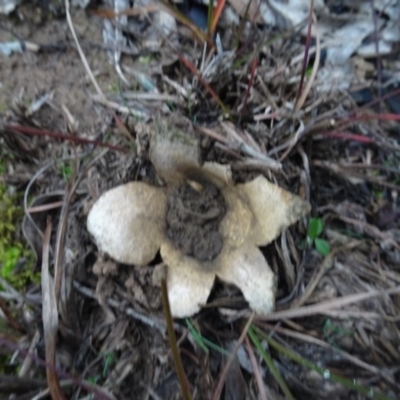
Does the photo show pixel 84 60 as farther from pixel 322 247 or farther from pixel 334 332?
pixel 334 332

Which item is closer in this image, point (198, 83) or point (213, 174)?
point (213, 174)

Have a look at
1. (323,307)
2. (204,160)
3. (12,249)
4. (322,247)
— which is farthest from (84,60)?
(323,307)

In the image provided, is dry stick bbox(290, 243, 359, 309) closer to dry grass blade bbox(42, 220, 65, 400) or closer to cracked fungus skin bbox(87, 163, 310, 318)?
cracked fungus skin bbox(87, 163, 310, 318)

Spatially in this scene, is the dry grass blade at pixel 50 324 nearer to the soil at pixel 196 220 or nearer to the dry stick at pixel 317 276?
the soil at pixel 196 220

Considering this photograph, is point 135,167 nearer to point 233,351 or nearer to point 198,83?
point 198,83

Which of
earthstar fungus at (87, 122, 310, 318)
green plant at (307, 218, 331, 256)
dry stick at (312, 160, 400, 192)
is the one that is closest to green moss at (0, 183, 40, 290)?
earthstar fungus at (87, 122, 310, 318)

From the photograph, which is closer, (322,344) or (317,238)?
(322,344)

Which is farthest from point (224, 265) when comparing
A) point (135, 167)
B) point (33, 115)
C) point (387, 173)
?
point (33, 115)
